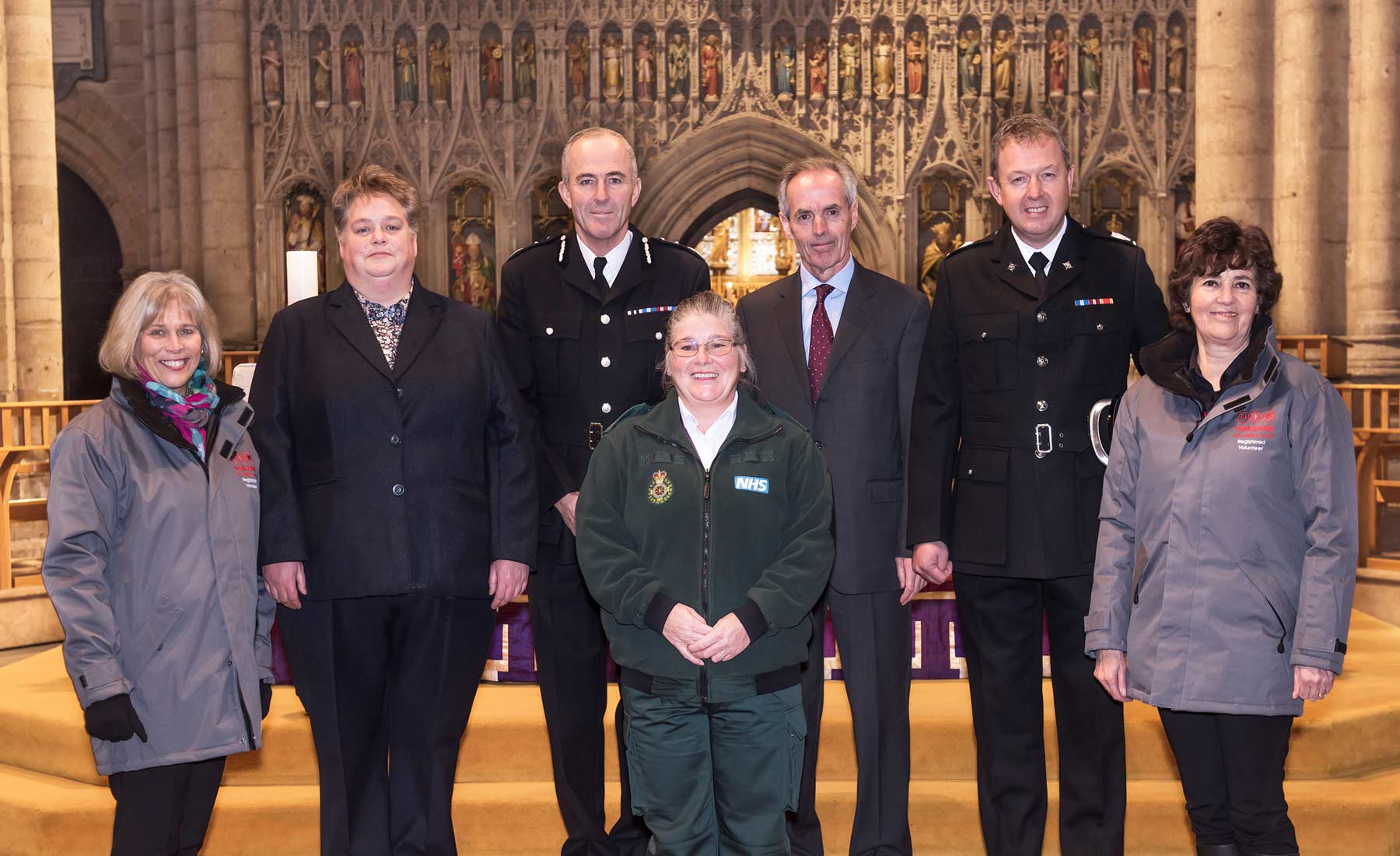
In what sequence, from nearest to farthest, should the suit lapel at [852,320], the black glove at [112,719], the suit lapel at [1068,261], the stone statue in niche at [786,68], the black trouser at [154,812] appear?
the black glove at [112,719] < the black trouser at [154,812] < the suit lapel at [1068,261] < the suit lapel at [852,320] < the stone statue in niche at [786,68]

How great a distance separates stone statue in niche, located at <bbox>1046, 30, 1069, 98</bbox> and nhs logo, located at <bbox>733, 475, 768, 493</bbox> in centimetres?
891

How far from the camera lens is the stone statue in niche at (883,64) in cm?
1084

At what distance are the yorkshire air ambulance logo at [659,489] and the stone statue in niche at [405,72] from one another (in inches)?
355

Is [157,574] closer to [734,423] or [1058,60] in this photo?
[734,423]

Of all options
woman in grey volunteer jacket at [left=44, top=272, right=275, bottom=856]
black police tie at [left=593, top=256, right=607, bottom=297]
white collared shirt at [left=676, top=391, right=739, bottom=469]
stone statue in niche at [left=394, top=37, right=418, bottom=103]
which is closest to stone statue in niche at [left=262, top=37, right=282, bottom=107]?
stone statue in niche at [left=394, top=37, right=418, bottom=103]

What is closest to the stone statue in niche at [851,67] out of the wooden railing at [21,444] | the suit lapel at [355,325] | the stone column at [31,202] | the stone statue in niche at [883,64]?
the stone statue in niche at [883,64]

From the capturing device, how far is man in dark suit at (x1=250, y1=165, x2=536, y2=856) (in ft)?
9.39

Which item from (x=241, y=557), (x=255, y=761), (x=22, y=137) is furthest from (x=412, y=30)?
(x=241, y=557)

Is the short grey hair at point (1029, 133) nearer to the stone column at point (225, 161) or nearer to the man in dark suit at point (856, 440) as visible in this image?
the man in dark suit at point (856, 440)

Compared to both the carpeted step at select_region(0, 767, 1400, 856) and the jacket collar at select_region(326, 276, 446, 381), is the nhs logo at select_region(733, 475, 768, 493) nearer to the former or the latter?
the jacket collar at select_region(326, 276, 446, 381)

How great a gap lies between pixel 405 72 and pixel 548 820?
857 cm

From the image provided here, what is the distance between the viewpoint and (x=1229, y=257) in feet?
8.70

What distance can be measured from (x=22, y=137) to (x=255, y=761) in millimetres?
4240

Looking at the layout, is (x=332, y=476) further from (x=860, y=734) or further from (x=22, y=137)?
(x=22, y=137)
